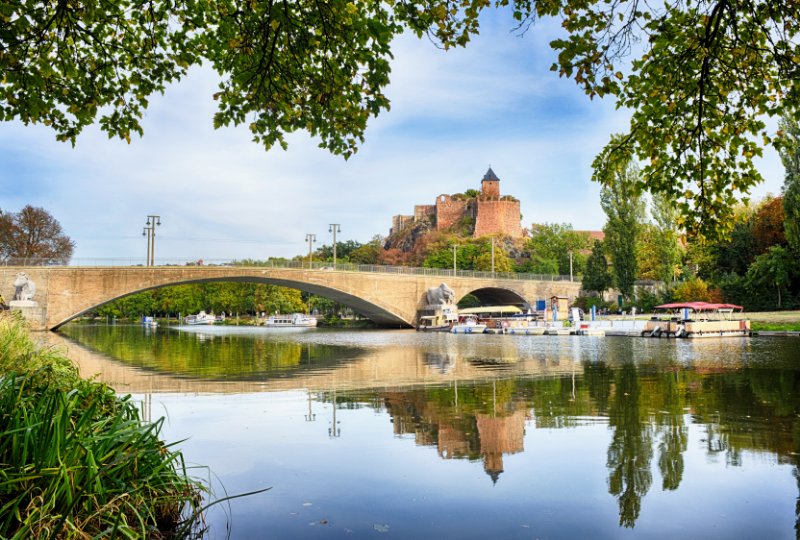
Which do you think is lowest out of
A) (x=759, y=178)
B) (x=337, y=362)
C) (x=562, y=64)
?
(x=337, y=362)

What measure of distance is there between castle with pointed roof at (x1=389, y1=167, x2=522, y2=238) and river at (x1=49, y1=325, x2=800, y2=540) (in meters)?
80.8

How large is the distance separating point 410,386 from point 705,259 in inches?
1716

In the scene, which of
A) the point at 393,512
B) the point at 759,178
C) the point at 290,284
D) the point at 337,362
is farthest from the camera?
the point at 290,284

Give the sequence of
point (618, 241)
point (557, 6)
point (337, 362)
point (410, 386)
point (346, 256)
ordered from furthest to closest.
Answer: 1. point (346, 256)
2. point (618, 241)
3. point (337, 362)
4. point (410, 386)
5. point (557, 6)

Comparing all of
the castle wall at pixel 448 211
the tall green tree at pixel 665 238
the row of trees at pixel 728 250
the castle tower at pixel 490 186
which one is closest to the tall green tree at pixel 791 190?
the row of trees at pixel 728 250

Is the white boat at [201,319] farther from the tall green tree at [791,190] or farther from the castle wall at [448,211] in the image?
the tall green tree at [791,190]

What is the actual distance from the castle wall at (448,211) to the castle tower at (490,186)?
17.1ft

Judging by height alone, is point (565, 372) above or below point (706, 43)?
below

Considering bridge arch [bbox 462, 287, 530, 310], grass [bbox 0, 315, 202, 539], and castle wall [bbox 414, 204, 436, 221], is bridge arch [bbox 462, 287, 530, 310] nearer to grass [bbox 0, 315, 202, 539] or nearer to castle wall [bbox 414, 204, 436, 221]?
castle wall [bbox 414, 204, 436, 221]

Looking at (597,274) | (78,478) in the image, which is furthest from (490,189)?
(78,478)

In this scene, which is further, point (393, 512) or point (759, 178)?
point (759, 178)

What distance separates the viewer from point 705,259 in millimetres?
48625

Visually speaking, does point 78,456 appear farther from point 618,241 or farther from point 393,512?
→ point 618,241

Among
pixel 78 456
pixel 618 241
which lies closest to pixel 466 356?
pixel 78 456
